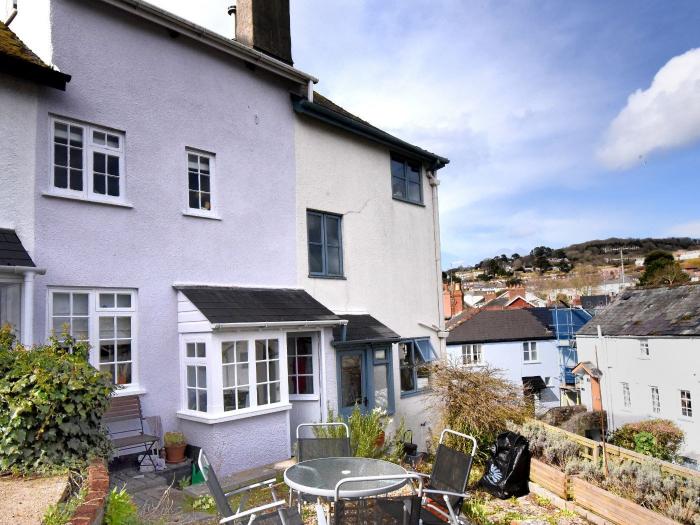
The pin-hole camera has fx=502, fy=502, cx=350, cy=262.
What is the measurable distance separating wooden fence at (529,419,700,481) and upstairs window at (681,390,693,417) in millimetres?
21192

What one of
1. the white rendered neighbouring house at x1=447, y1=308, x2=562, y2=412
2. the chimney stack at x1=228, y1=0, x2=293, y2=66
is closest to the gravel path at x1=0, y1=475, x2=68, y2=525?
the chimney stack at x1=228, y1=0, x2=293, y2=66

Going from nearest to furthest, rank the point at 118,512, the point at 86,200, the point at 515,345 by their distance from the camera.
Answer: the point at 118,512 → the point at 86,200 → the point at 515,345

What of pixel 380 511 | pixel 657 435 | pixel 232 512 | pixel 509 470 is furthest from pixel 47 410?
pixel 657 435

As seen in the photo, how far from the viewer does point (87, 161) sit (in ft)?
28.0

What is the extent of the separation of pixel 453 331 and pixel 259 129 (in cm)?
3223

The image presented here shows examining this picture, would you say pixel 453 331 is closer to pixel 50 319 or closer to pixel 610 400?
Answer: pixel 610 400

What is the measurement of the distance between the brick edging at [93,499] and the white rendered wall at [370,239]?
6478 mm

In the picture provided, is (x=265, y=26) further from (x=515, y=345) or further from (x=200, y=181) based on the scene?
(x=515, y=345)

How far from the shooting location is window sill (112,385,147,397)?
839 cm

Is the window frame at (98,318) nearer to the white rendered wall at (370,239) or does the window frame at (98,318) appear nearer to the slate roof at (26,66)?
the slate roof at (26,66)

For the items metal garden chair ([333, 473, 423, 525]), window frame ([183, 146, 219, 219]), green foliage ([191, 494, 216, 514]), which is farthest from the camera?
window frame ([183, 146, 219, 219])

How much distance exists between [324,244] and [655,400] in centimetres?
2492

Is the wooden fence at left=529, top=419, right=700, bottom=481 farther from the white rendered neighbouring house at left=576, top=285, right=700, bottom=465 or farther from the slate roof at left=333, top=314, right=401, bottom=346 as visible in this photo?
the white rendered neighbouring house at left=576, top=285, right=700, bottom=465

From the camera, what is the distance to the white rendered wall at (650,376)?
25469 millimetres
